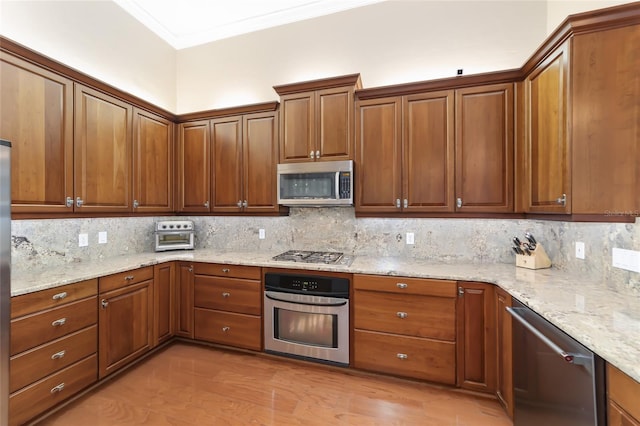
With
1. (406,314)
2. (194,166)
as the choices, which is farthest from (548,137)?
(194,166)

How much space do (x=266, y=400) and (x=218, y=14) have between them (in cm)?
401

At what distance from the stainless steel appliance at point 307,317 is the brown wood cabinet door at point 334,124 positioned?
3.94ft

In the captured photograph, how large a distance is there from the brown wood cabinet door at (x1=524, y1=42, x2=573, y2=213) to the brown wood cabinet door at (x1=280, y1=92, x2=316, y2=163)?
1.79 meters

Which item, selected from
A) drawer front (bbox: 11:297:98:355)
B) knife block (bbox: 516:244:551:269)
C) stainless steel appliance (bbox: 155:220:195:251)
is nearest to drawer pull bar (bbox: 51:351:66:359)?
drawer front (bbox: 11:297:98:355)

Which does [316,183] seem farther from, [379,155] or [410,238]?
[410,238]

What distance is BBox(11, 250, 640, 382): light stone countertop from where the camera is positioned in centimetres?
101

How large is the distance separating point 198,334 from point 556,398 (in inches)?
110

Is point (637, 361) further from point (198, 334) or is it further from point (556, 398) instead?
point (198, 334)

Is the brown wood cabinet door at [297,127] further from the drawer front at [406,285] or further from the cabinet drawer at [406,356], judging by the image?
the cabinet drawer at [406,356]

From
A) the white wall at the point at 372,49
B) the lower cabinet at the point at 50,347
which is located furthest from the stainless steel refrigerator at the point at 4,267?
the white wall at the point at 372,49

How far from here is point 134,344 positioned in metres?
2.33

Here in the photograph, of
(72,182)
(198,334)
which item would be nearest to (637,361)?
(198,334)

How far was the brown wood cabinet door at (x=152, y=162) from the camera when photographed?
9.16ft

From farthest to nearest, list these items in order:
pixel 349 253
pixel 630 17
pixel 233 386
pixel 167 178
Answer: pixel 167 178 < pixel 349 253 < pixel 233 386 < pixel 630 17
